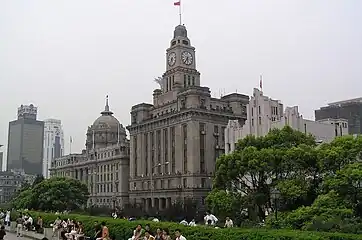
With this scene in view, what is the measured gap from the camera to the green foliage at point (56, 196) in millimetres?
69750

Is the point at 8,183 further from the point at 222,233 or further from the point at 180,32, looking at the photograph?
the point at 222,233

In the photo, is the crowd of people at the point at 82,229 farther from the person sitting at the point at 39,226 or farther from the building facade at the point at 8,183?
the building facade at the point at 8,183

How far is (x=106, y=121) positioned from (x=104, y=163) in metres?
18.8

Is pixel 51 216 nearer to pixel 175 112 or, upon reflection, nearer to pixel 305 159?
pixel 305 159

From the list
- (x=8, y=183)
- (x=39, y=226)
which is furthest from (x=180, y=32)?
(x=8, y=183)

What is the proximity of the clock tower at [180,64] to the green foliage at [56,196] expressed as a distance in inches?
1322

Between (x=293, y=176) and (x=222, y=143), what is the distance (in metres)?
52.6

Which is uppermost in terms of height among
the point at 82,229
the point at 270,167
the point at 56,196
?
the point at 270,167

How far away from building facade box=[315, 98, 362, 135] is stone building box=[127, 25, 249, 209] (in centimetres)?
1886

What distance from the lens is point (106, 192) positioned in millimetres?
124562

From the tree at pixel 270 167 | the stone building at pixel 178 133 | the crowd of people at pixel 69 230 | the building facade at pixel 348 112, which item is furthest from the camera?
the building facade at pixel 348 112

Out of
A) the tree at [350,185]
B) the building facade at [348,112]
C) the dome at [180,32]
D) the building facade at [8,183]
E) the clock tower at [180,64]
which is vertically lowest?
the tree at [350,185]

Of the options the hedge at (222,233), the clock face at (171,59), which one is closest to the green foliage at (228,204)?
the hedge at (222,233)

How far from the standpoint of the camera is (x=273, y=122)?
67.4 meters
